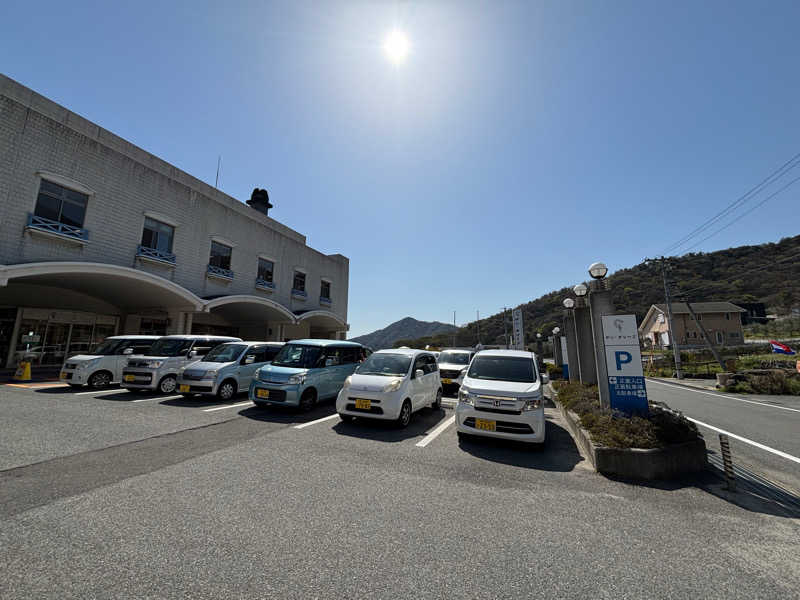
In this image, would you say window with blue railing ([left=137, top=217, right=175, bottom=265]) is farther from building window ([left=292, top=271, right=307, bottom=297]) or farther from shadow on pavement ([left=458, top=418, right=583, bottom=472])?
shadow on pavement ([left=458, top=418, right=583, bottom=472])

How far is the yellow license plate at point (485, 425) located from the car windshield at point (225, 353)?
805 centimetres

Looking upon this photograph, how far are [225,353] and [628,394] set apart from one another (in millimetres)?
11148

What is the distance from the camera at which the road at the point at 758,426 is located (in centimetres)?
562

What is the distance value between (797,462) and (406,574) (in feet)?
26.3

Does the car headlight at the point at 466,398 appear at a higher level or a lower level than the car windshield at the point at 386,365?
lower

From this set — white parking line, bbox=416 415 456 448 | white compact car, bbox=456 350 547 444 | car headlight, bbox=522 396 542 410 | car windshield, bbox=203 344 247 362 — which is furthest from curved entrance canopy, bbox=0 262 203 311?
car headlight, bbox=522 396 542 410

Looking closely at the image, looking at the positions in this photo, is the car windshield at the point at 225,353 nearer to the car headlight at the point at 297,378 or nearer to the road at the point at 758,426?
the car headlight at the point at 297,378

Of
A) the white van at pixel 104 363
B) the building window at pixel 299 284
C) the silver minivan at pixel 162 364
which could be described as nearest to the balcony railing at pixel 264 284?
the building window at pixel 299 284

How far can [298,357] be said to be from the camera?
9.11 meters

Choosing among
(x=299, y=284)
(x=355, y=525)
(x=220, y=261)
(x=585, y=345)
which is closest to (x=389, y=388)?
(x=355, y=525)

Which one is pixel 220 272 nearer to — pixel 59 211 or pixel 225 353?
pixel 59 211

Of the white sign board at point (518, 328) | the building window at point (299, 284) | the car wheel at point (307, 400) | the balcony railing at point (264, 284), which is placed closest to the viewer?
the car wheel at point (307, 400)

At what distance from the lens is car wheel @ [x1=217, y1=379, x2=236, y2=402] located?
9641 mm

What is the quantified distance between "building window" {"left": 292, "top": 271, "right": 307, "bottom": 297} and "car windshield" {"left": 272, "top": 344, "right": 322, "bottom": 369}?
60.0 feet
